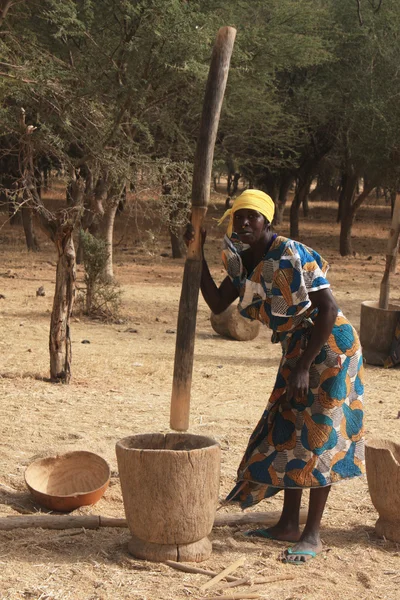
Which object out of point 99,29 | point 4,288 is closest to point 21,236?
point 4,288

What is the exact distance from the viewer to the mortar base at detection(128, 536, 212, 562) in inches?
135

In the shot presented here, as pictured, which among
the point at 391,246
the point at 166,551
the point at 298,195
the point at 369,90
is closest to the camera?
the point at 166,551

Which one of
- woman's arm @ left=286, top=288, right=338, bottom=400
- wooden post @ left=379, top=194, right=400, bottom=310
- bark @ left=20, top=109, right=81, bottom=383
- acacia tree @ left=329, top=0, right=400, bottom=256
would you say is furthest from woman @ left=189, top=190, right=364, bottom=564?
acacia tree @ left=329, top=0, right=400, bottom=256

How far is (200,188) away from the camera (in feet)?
11.5

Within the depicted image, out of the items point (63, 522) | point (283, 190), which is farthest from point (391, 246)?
point (283, 190)

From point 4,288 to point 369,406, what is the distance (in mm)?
7596

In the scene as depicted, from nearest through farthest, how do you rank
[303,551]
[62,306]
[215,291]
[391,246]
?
[303,551], [215,291], [62,306], [391,246]

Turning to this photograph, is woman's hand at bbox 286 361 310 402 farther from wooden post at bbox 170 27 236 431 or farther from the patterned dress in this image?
wooden post at bbox 170 27 236 431

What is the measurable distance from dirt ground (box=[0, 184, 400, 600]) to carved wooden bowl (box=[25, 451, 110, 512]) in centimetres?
8

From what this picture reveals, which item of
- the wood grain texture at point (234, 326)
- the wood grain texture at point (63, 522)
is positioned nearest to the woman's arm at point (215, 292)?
the wood grain texture at point (63, 522)

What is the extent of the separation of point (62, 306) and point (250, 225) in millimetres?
3818

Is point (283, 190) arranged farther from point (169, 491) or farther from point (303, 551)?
point (169, 491)

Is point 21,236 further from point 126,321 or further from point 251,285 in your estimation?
point 251,285

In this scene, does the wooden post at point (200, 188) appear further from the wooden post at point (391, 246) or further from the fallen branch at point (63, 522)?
the wooden post at point (391, 246)
